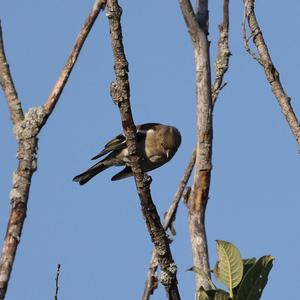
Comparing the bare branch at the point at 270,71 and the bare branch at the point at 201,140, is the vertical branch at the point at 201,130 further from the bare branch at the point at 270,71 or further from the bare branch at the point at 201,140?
the bare branch at the point at 270,71

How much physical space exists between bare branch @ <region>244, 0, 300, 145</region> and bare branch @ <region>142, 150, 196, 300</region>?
0.68 m

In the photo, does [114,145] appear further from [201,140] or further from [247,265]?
[247,265]

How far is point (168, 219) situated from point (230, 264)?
6.15ft

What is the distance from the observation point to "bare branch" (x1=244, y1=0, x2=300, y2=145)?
494 centimetres

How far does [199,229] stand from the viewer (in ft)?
14.6

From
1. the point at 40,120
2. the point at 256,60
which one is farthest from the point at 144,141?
the point at 40,120

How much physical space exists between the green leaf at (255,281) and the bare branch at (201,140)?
0.64 meters

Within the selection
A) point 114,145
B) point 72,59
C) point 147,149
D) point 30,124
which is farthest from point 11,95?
point 147,149

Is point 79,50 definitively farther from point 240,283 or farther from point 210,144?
point 240,283

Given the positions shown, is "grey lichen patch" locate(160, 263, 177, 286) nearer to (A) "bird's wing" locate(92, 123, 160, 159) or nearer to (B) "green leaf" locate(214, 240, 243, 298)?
(B) "green leaf" locate(214, 240, 243, 298)

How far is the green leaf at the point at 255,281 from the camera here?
3.63 metres

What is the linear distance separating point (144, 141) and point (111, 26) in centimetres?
570

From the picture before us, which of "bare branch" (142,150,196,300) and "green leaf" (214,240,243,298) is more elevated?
"bare branch" (142,150,196,300)

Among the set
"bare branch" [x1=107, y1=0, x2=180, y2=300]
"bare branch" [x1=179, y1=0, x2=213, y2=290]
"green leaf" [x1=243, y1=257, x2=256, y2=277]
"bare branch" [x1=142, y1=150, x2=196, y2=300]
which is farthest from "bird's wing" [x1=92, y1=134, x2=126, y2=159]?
"green leaf" [x1=243, y1=257, x2=256, y2=277]
